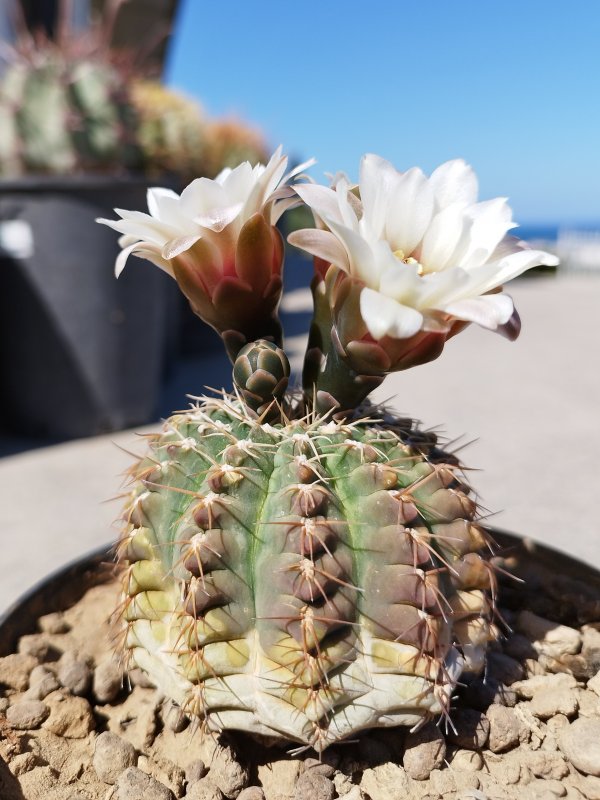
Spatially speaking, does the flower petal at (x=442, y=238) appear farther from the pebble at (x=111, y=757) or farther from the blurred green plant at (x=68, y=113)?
the blurred green plant at (x=68, y=113)

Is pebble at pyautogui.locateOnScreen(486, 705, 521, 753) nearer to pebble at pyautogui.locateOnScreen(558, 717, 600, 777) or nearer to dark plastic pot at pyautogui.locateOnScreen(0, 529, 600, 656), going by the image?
pebble at pyautogui.locateOnScreen(558, 717, 600, 777)

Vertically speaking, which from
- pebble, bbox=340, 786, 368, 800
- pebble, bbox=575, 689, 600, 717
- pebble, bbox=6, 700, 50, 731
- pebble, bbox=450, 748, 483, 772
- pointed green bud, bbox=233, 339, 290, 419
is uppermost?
pointed green bud, bbox=233, 339, 290, 419

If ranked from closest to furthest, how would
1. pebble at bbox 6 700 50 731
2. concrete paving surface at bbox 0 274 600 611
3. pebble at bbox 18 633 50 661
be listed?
pebble at bbox 6 700 50 731
pebble at bbox 18 633 50 661
concrete paving surface at bbox 0 274 600 611

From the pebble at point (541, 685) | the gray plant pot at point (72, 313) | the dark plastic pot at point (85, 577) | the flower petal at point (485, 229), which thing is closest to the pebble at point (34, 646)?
the dark plastic pot at point (85, 577)

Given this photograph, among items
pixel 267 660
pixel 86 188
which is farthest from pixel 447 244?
pixel 86 188

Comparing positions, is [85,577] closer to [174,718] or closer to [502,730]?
[174,718]

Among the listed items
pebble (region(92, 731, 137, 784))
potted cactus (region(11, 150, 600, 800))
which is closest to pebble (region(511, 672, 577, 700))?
potted cactus (region(11, 150, 600, 800))
